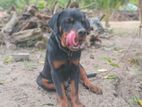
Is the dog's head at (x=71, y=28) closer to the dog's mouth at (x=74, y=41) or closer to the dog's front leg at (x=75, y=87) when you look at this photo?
the dog's mouth at (x=74, y=41)

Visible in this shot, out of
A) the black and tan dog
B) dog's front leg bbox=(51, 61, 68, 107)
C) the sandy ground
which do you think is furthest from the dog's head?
the sandy ground

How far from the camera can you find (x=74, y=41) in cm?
414

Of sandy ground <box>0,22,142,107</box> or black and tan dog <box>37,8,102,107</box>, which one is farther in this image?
sandy ground <box>0,22,142,107</box>

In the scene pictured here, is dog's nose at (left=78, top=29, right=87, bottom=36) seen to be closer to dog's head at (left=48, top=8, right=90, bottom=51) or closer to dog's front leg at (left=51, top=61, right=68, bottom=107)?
dog's head at (left=48, top=8, right=90, bottom=51)

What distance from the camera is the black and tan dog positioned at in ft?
13.8

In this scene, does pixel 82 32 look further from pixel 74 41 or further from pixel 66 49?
pixel 66 49

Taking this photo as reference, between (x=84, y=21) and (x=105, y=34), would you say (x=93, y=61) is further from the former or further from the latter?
(x=105, y=34)

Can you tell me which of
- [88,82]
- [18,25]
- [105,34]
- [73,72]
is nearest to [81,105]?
[73,72]

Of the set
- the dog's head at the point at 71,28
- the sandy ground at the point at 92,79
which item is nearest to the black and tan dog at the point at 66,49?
the dog's head at the point at 71,28

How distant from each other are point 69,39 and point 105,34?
604cm

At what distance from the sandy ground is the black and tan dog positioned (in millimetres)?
337

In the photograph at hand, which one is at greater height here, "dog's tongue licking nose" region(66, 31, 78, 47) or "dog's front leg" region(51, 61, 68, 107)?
"dog's tongue licking nose" region(66, 31, 78, 47)

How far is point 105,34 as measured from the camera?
1013 cm

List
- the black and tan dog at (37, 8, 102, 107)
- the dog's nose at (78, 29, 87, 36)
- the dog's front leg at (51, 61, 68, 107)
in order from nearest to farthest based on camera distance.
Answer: the dog's nose at (78, 29, 87, 36) < the black and tan dog at (37, 8, 102, 107) < the dog's front leg at (51, 61, 68, 107)
